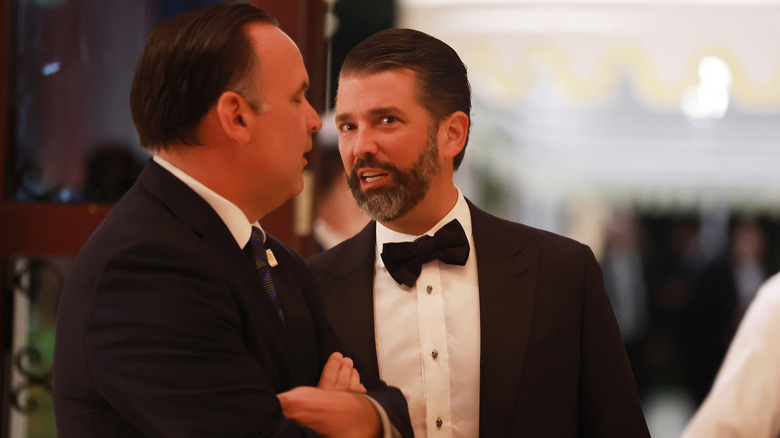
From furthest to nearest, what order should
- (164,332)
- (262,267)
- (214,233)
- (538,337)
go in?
(538,337), (262,267), (214,233), (164,332)

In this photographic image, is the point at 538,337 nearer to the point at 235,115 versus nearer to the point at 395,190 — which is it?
the point at 395,190

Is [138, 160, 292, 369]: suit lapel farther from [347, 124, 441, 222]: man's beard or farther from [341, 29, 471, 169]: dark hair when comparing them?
[341, 29, 471, 169]: dark hair

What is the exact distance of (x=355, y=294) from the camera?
6.50ft

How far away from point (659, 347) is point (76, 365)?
363 cm

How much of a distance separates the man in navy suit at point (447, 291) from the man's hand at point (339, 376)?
0.92ft

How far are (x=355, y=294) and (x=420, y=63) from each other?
58cm

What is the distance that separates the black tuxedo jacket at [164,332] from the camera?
123 cm

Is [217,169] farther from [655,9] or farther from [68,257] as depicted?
[655,9]

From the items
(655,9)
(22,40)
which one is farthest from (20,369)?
(655,9)

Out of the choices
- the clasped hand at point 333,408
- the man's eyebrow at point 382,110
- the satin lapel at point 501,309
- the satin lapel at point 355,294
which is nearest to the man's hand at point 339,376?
the clasped hand at point 333,408

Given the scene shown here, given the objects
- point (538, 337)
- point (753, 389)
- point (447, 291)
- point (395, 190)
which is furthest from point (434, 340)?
point (753, 389)

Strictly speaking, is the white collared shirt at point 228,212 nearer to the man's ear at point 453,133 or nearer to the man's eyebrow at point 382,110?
the man's eyebrow at point 382,110

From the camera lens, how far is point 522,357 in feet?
6.07

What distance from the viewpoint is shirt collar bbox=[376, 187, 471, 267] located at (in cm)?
203
